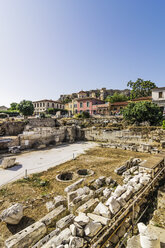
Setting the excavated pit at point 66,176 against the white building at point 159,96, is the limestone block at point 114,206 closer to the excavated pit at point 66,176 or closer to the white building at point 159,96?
the excavated pit at point 66,176

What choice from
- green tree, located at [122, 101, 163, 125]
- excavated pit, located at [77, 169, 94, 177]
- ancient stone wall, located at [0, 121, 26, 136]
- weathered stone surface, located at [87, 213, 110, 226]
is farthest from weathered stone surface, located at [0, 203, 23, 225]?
ancient stone wall, located at [0, 121, 26, 136]

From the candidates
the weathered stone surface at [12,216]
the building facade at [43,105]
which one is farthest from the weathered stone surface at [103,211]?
the building facade at [43,105]

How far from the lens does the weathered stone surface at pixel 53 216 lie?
4.18m

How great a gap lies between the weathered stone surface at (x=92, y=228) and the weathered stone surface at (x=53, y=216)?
151 centimetres

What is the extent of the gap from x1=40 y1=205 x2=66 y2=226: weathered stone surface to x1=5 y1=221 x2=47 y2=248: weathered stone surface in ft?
0.93

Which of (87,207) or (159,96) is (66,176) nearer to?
(87,207)

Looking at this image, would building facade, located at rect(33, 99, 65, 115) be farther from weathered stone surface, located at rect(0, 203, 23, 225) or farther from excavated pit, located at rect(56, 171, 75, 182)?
weathered stone surface, located at rect(0, 203, 23, 225)

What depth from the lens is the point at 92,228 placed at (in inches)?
130

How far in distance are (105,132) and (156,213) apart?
14.7m

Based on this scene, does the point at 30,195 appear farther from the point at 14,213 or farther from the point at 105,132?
the point at 105,132

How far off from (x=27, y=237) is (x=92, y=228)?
1783 mm

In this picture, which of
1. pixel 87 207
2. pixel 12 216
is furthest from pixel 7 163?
pixel 87 207

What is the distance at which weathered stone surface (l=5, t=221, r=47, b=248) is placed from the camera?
10.8ft

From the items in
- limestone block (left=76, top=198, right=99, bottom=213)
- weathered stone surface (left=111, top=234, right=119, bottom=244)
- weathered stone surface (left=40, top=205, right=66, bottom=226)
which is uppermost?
limestone block (left=76, top=198, right=99, bottom=213)
